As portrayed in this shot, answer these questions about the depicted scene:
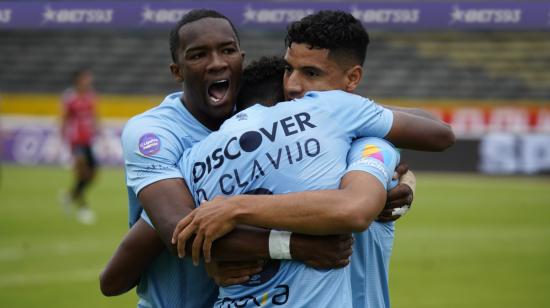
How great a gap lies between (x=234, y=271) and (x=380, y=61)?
21230 millimetres

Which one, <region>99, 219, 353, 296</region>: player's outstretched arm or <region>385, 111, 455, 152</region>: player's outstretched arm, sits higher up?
<region>385, 111, 455, 152</region>: player's outstretched arm

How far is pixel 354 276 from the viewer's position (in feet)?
12.1

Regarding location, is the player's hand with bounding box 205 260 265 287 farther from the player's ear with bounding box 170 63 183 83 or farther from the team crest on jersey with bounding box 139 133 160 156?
the player's ear with bounding box 170 63 183 83

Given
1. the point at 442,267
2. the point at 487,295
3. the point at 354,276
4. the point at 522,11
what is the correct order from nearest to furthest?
the point at 354,276
the point at 522,11
the point at 487,295
the point at 442,267

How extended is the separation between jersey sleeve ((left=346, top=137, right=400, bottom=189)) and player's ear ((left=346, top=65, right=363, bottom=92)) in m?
0.37

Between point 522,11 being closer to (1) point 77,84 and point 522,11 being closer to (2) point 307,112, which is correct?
(2) point 307,112

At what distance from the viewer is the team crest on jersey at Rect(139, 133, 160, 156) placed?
3.72 meters

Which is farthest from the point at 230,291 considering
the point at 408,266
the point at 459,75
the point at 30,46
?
the point at 30,46

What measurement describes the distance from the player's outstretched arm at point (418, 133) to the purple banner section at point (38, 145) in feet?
63.7

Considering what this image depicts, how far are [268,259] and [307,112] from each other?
1.85 feet

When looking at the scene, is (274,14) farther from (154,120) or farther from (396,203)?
(396,203)

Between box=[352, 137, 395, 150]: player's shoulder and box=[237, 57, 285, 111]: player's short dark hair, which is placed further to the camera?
box=[237, 57, 285, 111]: player's short dark hair

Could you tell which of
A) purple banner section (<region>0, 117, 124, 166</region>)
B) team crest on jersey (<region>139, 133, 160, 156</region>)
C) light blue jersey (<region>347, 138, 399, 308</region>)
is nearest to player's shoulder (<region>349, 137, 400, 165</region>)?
light blue jersey (<region>347, 138, 399, 308</region>)

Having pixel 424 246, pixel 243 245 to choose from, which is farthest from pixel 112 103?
pixel 243 245
